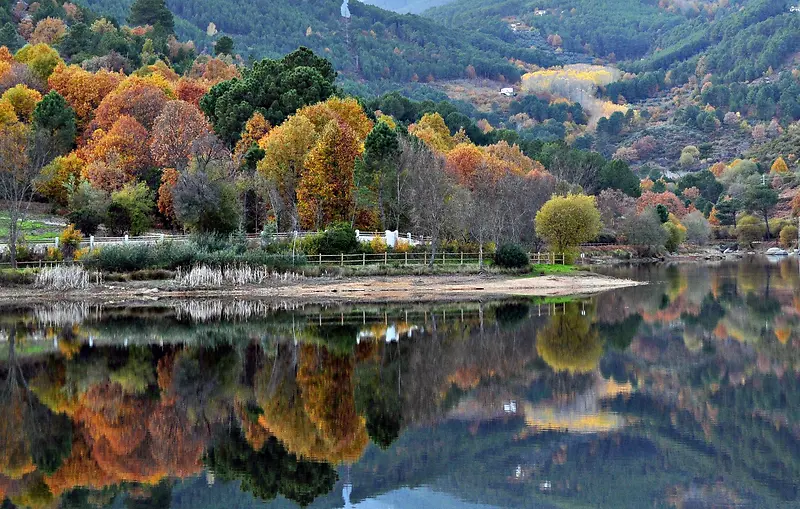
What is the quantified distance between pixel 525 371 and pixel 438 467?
1085cm

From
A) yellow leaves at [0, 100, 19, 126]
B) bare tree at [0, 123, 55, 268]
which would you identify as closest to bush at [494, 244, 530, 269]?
bare tree at [0, 123, 55, 268]

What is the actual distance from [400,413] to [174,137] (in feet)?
190

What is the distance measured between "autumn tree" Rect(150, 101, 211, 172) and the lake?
35526 mm

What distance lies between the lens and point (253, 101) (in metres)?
90.6

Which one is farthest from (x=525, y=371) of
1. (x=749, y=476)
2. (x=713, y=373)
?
(x=749, y=476)

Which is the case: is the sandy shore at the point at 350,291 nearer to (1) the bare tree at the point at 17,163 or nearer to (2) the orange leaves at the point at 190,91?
(1) the bare tree at the point at 17,163

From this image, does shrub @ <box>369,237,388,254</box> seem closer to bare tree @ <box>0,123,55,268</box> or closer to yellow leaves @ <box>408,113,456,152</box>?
bare tree @ <box>0,123,55,268</box>

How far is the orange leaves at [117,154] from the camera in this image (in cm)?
7544

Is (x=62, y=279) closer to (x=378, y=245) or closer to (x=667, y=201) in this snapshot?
(x=378, y=245)

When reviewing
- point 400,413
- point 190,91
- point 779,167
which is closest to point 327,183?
point 190,91

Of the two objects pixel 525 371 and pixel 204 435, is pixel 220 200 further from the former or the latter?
pixel 204 435

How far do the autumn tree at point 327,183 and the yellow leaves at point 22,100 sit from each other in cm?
3352

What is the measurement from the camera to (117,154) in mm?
78062

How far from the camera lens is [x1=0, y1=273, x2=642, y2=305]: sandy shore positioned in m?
54.0
